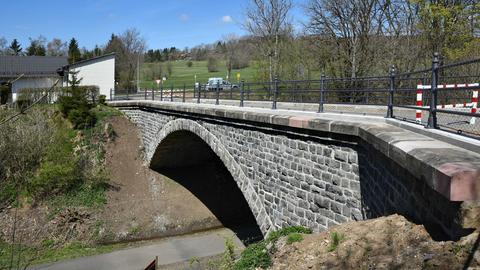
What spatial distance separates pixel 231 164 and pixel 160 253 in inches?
238

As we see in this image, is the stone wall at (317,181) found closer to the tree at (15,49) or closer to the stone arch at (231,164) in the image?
the stone arch at (231,164)

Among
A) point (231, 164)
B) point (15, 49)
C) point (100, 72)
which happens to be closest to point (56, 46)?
point (15, 49)

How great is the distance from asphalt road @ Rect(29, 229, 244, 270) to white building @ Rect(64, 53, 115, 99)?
823 inches

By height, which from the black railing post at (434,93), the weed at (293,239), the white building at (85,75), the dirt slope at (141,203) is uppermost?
the white building at (85,75)

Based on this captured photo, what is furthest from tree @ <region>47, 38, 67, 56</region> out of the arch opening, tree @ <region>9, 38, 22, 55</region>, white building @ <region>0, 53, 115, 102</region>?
the arch opening

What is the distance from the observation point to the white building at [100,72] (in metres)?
35.3

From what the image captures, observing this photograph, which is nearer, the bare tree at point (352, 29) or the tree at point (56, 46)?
the bare tree at point (352, 29)

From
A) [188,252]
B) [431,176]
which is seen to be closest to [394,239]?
[431,176]

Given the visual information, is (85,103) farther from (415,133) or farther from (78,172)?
(415,133)

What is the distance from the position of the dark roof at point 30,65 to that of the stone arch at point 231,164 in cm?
2524

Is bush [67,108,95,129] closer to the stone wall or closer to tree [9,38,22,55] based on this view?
the stone wall

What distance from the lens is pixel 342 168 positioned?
7.85 meters

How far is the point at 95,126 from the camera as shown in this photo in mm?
24766

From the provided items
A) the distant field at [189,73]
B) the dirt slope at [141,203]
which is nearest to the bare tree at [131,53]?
the distant field at [189,73]
